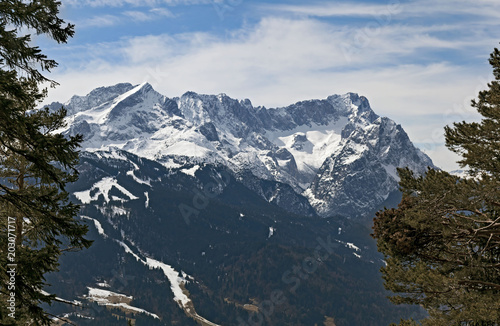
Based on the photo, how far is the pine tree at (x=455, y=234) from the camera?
22812 mm

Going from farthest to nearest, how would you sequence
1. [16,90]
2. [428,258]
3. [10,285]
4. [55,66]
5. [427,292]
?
1. [428,258]
2. [427,292]
3. [55,66]
4. [10,285]
5. [16,90]

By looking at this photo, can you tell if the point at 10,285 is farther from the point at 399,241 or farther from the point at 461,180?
the point at 461,180

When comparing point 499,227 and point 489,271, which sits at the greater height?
point 499,227

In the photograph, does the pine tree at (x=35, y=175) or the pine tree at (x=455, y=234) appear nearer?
the pine tree at (x=35, y=175)

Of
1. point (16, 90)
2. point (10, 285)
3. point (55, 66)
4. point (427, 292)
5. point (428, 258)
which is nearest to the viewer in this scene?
point (16, 90)

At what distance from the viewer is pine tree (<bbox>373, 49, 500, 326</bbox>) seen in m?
22.8

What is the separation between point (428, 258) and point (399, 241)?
2.73m

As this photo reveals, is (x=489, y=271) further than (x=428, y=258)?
No

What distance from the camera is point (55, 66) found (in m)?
14.7

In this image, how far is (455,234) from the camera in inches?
956

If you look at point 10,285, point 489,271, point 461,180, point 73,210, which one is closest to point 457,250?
point 489,271

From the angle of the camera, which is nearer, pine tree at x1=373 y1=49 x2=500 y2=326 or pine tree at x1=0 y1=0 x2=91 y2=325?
pine tree at x1=0 y1=0 x2=91 y2=325

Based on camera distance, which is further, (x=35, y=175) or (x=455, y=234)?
(x=455, y=234)

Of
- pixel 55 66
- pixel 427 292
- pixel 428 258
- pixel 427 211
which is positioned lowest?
pixel 427 292
